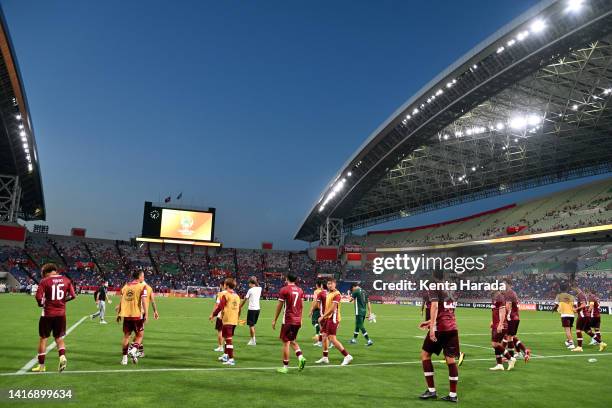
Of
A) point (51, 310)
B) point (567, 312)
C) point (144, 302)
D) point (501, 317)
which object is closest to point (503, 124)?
point (567, 312)

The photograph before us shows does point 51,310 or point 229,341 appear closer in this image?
point 51,310

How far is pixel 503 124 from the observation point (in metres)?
51.7

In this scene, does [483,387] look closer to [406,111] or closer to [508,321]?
[508,321]

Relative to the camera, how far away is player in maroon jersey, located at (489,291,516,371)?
12.4 metres

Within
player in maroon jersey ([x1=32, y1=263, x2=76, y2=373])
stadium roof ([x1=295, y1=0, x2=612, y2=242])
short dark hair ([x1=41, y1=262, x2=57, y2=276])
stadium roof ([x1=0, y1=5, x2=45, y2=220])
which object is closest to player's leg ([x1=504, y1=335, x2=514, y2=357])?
player in maroon jersey ([x1=32, y1=263, x2=76, y2=373])

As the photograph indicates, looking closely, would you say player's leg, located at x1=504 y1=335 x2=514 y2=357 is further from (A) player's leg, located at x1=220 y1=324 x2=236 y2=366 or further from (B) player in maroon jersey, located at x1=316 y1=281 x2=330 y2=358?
(A) player's leg, located at x1=220 y1=324 x2=236 y2=366

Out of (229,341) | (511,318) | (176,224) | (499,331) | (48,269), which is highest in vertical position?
(176,224)

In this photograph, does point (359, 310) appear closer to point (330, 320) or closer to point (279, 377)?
point (330, 320)

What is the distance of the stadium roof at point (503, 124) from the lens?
3559cm

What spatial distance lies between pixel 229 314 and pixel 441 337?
5464 millimetres

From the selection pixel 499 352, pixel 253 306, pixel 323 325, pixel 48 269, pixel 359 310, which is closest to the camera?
pixel 48 269

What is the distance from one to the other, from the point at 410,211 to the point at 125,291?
76032 millimetres

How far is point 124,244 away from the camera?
275 feet

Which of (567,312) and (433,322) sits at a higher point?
(433,322)
